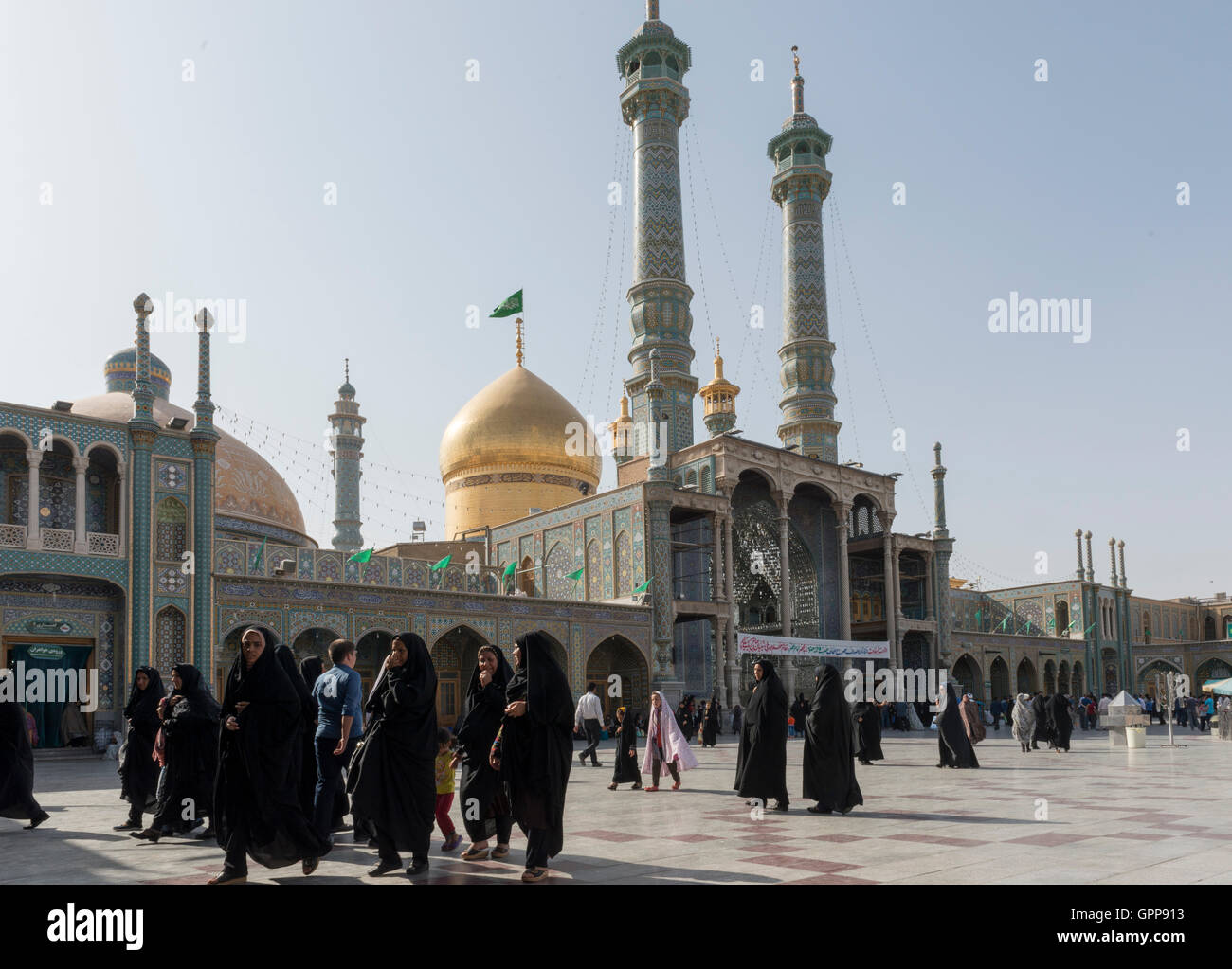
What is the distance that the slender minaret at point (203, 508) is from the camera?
19734 mm

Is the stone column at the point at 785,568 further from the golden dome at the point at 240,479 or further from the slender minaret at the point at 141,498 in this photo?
the slender minaret at the point at 141,498

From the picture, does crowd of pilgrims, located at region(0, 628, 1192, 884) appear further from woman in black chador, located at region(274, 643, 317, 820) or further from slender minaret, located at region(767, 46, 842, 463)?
slender minaret, located at region(767, 46, 842, 463)

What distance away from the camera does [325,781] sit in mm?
6844

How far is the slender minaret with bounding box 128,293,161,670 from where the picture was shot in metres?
18.9

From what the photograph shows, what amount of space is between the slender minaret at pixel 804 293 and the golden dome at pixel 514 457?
836 cm

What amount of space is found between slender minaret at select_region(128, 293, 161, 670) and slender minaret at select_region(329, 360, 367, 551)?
18.4 metres

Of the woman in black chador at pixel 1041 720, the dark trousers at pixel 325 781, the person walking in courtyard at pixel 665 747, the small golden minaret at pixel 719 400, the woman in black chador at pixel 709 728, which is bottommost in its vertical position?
the woman in black chador at pixel 709 728

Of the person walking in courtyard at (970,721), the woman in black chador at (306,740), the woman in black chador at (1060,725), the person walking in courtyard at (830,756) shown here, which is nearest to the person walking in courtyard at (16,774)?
the woman in black chador at (306,740)

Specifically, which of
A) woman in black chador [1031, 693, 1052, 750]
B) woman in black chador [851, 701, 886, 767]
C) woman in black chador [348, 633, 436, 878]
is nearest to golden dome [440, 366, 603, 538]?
woman in black chador [1031, 693, 1052, 750]

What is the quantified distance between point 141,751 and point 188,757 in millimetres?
994

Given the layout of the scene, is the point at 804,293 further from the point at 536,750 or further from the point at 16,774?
the point at 536,750

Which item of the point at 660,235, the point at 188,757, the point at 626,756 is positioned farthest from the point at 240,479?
the point at 188,757

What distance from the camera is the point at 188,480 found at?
20234 millimetres
